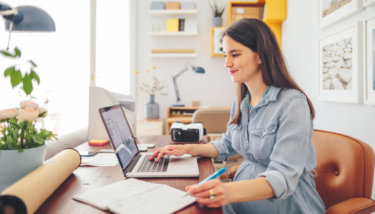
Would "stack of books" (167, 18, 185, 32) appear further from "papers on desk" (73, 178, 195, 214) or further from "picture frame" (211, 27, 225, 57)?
"papers on desk" (73, 178, 195, 214)

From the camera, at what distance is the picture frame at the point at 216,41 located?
3806mm

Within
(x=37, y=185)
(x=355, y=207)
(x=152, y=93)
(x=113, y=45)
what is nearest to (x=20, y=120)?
(x=37, y=185)

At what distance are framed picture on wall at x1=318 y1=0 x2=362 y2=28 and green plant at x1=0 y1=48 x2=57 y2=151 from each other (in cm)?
182

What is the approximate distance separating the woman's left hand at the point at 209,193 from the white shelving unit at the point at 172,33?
3.37m

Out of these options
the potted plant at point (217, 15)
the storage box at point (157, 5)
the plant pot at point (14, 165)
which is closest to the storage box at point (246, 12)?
the potted plant at point (217, 15)

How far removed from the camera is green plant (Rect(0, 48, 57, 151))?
0.72 meters

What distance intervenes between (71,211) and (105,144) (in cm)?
89

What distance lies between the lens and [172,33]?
3.90 metres

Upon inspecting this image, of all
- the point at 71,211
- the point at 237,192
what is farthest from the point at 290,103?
the point at 71,211

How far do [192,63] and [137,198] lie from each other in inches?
138

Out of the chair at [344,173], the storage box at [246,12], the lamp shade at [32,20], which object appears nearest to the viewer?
the chair at [344,173]

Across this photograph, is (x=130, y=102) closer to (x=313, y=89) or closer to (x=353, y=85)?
(x=353, y=85)

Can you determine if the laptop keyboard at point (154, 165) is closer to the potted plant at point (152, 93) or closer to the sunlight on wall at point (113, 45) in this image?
the sunlight on wall at point (113, 45)

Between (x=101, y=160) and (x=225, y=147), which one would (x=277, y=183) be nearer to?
(x=225, y=147)
